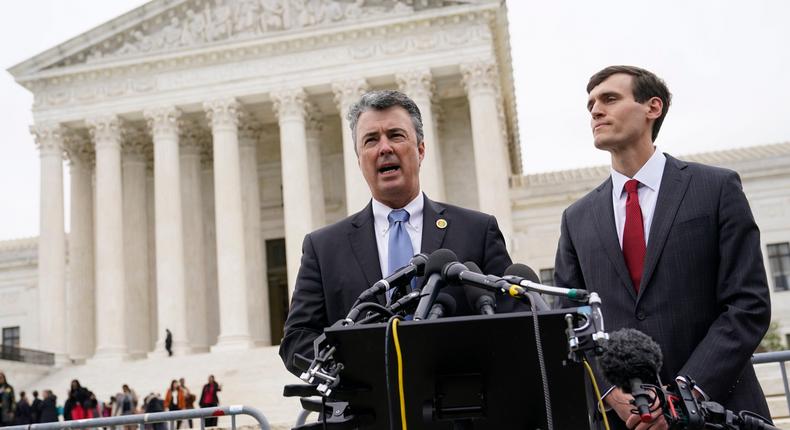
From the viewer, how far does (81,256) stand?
136 feet

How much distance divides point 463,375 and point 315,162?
37349mm

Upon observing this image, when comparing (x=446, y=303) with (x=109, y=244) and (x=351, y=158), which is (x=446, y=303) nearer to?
(x=351, y=158)

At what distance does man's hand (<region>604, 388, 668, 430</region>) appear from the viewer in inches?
151

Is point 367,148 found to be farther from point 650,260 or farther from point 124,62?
point 124,62

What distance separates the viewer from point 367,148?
4438mm

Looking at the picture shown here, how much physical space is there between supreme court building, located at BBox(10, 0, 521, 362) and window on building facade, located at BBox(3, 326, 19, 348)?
813 cm

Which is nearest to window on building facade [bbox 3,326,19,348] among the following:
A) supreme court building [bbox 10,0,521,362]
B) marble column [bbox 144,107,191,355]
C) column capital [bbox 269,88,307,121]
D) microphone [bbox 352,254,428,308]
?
supreme court building [bbox 10,0,521,362]

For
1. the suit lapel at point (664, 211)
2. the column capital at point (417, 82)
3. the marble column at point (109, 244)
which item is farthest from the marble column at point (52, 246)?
the suit lapel at point (664, 211)

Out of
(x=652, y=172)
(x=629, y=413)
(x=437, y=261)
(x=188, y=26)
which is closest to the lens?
(x=437, y=261)

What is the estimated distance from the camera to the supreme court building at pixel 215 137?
121 ft

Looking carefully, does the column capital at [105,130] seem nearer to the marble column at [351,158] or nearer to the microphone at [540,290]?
the marble column at [351,158]

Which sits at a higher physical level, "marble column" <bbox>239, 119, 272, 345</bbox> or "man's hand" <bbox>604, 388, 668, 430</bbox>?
"marble column" <bbox>239, 119, 272, 345</bbox>

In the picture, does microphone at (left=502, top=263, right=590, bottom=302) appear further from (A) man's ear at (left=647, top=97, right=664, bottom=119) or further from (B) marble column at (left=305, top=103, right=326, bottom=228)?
(B) marble column at (left=305, top=103, right=326, bottom=228)

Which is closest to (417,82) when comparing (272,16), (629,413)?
(272,16)
